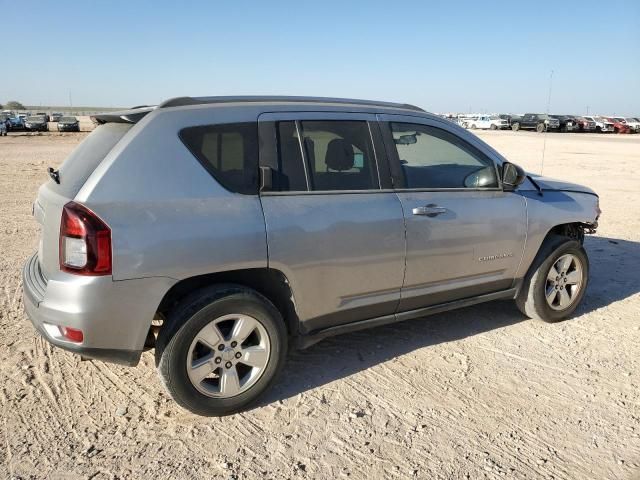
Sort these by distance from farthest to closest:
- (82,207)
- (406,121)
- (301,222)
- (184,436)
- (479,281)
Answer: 1. (479,281)
2. (406,121)
3. (301,222)
4. (184,436)
5. (82,207)

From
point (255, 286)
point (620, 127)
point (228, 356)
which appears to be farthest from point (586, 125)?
point (228, 356)

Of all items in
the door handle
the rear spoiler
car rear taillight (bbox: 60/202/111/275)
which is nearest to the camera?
car rear taillight (bbox: 60/202/111/275)

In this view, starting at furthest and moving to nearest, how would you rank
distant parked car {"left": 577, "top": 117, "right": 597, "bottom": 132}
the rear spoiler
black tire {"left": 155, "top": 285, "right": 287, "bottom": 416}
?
distant parked car {"left": 577, "top": 117, "right": 597, "bottom": 132} → the rear spoiler → black tire {"left": 155, "top": 285, "right": 287, "bottom": 416}

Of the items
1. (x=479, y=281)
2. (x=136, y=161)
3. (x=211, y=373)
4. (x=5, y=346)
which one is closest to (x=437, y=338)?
(x=479, y=281)

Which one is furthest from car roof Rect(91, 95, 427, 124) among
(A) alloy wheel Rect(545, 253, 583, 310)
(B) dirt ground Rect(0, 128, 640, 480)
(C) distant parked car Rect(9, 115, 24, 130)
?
(C) distant parked car Rect(9, 115, 24, 130)

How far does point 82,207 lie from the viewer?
278cm

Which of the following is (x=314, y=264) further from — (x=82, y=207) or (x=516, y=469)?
(x=516, y=469)

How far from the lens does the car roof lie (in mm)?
3154

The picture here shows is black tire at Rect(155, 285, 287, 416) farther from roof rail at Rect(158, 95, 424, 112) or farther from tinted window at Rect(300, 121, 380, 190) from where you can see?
roof rail at Rect(158, 95, 424, 112)

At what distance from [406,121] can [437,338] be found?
179 centimetres

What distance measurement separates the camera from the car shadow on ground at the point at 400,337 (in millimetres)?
3764

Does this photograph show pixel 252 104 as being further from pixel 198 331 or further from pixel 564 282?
pixel 564 282

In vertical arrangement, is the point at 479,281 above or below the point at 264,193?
below

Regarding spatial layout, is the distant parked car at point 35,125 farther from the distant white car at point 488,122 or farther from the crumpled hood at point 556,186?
the crumpled hood at point 556,186
